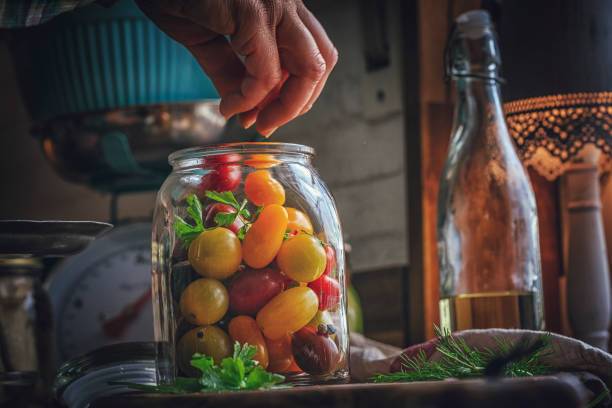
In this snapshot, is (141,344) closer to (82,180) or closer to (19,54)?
(82,180)

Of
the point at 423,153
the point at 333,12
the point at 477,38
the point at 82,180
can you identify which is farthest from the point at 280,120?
the point at 333,12

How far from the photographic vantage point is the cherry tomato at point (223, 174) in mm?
713

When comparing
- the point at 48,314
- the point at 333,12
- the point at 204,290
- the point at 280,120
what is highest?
the point at 333,12

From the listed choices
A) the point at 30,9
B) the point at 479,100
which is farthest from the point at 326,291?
the point at 479,100

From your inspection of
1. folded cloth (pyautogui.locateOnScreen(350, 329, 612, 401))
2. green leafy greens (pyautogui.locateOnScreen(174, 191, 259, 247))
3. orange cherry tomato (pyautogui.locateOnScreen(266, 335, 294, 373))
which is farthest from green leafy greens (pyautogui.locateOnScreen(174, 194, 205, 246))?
folded cloth (pyautogui.locateOnScreen(350, 329, 612, 401))

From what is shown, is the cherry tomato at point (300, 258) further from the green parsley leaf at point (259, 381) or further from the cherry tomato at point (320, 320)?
the green parsley leaf at point (259, 381)

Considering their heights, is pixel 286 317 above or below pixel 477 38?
below

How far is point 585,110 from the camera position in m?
1.10

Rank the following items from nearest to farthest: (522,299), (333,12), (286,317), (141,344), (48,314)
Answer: (286,317)
(141,344)
(522,299)
(48,314)
(333,12)

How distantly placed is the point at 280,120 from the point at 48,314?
64cm

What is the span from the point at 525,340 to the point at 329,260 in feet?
0.66

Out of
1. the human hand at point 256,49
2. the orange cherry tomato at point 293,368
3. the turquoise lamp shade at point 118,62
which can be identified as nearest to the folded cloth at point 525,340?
the orange cherry tomato at point 293,368

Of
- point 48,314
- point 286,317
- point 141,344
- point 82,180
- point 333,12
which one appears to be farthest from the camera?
point 333,12

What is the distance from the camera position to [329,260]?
700 mm
